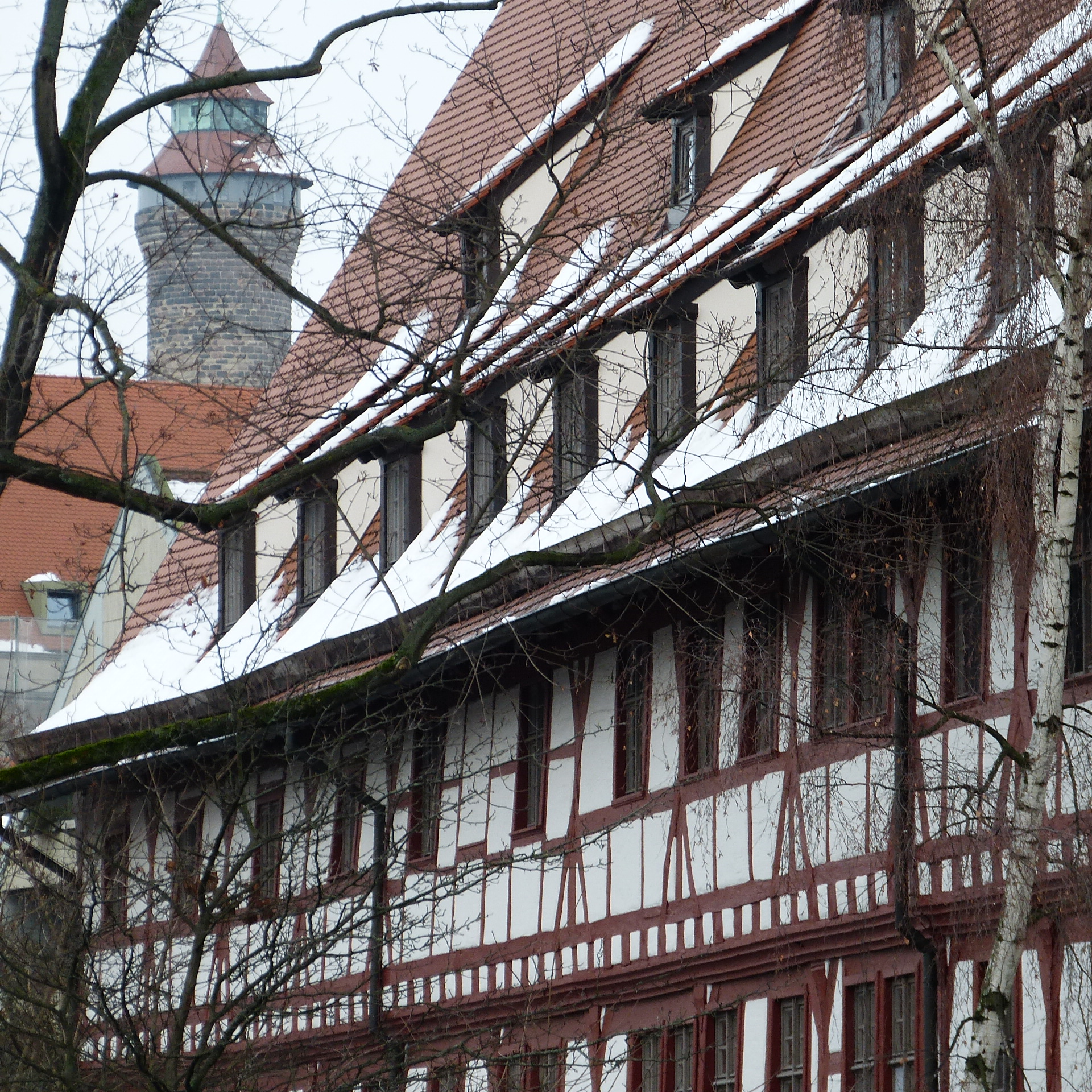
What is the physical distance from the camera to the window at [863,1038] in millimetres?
14133

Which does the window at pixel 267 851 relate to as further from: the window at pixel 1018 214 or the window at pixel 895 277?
the window at pixel 1018 214

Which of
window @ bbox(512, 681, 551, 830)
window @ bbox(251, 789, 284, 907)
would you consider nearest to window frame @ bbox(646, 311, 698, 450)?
window @ bbox(512, 681, 551, 830)

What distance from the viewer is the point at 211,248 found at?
1066 cm

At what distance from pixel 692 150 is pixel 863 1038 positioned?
307 inches

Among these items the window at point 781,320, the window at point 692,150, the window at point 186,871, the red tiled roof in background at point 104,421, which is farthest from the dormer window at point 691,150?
the window at point 186,871

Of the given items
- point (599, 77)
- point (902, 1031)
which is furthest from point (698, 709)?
point (599, 77)

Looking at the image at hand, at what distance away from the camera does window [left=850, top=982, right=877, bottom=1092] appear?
1413 centimetres

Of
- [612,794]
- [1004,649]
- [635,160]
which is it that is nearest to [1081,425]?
[1004,649]

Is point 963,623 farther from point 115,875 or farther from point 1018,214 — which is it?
point 115,875

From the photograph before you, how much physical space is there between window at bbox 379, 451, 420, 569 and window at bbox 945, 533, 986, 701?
26.2 feet

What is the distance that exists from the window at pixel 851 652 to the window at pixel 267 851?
11.1 feet

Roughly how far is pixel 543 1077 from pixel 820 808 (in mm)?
4478

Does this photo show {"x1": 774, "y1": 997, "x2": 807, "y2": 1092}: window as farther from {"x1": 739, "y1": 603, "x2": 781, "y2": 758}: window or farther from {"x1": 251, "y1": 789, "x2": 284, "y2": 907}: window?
{"x1": 251, "y1": 789, "x2": 284, "y2": 907}: window

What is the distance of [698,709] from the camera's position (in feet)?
53.6
